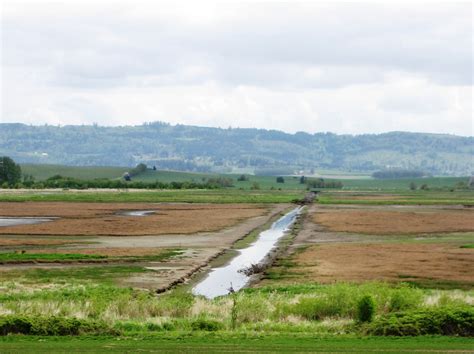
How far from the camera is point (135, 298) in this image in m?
34.8

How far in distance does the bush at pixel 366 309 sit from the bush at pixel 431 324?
5.32ft

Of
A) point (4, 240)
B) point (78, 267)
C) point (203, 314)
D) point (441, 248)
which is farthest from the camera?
point (4, 240)

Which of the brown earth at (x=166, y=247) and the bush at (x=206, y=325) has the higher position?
the bush at (x=206, y=325)

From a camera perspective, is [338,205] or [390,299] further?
[338,205]

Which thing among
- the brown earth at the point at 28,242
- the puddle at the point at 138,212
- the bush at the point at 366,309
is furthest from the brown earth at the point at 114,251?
the puddle at the point at 138,212

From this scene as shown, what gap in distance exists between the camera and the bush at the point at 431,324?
26.7m

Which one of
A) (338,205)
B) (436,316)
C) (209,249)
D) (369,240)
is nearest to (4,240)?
(209,249)

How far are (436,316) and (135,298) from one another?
12.2 m

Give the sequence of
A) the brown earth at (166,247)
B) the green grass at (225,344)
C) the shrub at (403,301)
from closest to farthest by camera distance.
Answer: the green grass at (225,344) → the shrub at (403,301) → the brown earth at (166,247)

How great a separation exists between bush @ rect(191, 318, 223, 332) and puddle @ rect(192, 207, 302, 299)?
33.9 feet

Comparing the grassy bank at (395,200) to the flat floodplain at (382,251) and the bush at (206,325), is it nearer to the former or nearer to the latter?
the flat floodplain at (382,251)

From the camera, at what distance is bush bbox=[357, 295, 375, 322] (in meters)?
29.1

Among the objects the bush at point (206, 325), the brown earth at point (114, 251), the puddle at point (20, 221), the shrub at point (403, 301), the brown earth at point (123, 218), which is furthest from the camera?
the puddle at point (20, 221)

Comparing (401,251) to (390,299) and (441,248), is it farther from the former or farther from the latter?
(390,299)
